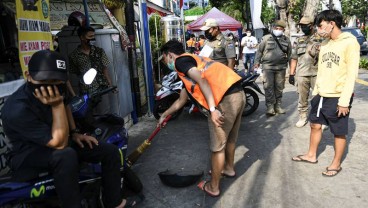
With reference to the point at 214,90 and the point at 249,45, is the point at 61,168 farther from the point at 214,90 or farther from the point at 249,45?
the point at 249,45

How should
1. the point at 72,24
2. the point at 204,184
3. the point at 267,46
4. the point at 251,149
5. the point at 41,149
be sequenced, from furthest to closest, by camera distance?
the point at 267,46 → the point at 72,24 → the point at 251,149 → the point at 204,184 → the point at 41,149

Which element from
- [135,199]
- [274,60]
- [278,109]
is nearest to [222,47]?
[274,60]

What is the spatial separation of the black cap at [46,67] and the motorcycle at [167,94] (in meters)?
4.23

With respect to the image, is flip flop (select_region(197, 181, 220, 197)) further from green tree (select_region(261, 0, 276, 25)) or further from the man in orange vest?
green tree (select_region(261, 0, 276, 25))

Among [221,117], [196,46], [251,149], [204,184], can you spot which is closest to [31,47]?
[221,117]

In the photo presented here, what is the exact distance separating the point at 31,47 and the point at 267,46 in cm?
421

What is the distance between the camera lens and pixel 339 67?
358 cm

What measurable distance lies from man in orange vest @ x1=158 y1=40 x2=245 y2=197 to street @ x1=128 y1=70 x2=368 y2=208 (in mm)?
397

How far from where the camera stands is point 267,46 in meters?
6.21

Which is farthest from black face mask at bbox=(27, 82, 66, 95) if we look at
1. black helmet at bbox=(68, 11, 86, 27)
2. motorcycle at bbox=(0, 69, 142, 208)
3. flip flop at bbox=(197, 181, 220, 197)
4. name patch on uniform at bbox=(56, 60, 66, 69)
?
→ black helmet at bbox=(68, 11, 86, 27)

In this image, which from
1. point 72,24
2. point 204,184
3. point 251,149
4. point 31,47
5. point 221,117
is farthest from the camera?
point 72,24

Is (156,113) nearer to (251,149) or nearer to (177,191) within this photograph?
(251,149)

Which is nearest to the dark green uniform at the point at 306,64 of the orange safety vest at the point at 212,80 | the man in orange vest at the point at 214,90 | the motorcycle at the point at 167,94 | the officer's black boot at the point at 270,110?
the officer's black boot at the point at 270,110

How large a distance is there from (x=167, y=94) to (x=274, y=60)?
6.83 feet
